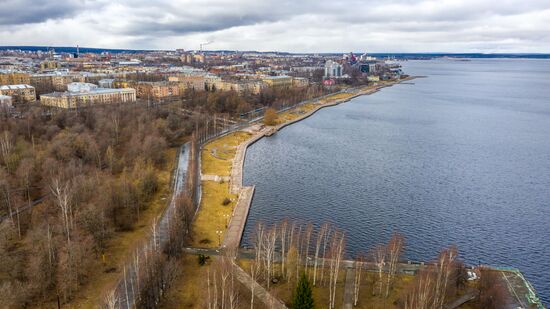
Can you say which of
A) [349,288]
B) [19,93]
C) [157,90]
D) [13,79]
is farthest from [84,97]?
[349,288]

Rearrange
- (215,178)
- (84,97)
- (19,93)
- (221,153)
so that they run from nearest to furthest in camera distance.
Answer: (215,178) → (221,153) → (84,97) → (19,93)

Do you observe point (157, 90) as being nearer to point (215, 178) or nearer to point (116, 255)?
point (215, 178)

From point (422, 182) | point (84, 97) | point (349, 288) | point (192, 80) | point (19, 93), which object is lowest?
point (349, 288)

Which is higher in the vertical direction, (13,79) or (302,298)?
(13,79)

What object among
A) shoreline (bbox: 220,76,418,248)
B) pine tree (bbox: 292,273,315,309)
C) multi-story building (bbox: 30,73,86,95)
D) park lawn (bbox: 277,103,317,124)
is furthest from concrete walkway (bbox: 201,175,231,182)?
multi-story building (bbox: 30,73,86,95)

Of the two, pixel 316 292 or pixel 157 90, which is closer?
pixel 316 292

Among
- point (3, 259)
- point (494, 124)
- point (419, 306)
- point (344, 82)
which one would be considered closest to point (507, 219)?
point (419, 306)

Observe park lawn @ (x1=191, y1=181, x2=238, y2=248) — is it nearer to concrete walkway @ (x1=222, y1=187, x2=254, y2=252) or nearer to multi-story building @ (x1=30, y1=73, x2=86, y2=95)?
concrete walkway @ (x1=222, y1=187, x2=254, y2=252)

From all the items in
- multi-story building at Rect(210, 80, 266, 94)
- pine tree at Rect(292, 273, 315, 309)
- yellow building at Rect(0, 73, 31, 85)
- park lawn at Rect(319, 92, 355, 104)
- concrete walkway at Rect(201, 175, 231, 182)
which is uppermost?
yellow building at Rect(0, 73, 31, 85)

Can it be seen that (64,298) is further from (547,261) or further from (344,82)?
(344,82)
